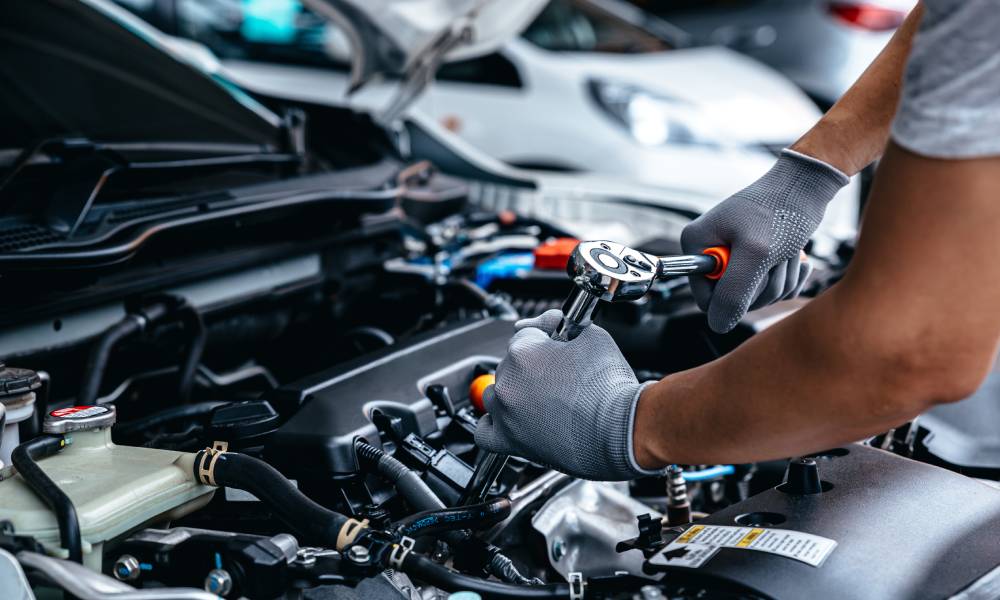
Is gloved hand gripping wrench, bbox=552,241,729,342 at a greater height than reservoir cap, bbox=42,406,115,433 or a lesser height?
greater

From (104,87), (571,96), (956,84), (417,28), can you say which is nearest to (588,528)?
(956,84)

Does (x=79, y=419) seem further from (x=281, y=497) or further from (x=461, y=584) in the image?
(x=461, y=584)

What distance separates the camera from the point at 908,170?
27.8 inches

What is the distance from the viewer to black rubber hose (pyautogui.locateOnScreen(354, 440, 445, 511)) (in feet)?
3.52

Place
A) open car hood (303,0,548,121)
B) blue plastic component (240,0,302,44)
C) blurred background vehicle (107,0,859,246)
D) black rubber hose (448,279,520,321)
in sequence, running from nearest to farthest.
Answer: black rubber hose (448,279,520,321)
open car hood (303,0,548,121)
blurred background vehicle (107,0,859,246)
blue plastic component (240,0,302,44)

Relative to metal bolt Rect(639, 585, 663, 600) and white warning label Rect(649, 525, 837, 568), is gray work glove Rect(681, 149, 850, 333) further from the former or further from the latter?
metal bolt Rect(639, 585, 663, 600)

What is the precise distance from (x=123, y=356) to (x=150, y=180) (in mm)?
293

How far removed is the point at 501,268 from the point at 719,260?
2.03ft

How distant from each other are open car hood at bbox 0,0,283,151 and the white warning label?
3.89 ft

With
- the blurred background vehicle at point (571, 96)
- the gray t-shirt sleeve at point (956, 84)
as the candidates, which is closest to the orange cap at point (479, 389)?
the gray t-shirt sleeve at point (956, 84)

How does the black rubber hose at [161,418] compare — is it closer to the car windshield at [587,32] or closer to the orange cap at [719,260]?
the orange cap at [719,260]

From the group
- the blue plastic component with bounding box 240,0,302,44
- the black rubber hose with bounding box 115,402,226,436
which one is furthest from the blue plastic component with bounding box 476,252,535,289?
the blue plastic component with bounding box 240,0,302,44

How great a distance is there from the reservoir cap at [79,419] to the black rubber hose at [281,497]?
0.14 meters

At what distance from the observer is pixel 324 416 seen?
45.3 inches
